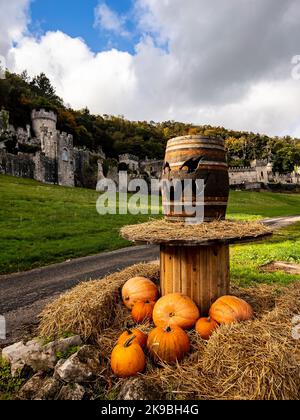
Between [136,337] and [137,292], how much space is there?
128 cm

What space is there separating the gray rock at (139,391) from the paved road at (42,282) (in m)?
2.87

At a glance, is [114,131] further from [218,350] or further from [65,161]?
[218,350]

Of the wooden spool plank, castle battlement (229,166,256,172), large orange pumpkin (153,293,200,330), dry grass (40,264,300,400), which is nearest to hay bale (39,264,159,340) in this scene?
dry grass (40,264,300,400)

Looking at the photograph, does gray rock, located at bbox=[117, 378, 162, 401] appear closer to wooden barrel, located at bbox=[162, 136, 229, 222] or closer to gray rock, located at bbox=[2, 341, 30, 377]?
gray rock, located at bbox=[2, 341, 30, 377]

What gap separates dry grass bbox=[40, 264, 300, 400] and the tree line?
231 feet

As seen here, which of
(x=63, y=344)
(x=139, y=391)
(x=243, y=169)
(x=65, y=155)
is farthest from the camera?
(x=243, y=169)

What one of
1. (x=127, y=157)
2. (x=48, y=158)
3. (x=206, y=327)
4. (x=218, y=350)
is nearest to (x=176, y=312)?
(x=206, y=327)

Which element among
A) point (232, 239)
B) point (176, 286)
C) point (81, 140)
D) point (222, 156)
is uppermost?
point (81, 140)

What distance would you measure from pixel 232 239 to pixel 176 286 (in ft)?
4.64

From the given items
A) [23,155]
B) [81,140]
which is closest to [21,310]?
[23,155]

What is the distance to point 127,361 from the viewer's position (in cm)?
457

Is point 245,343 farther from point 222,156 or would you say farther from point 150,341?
point 222,156

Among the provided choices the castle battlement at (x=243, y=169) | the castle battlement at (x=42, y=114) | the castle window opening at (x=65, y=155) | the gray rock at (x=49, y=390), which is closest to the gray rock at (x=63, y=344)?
the gray rock at (x=49, y=390)
